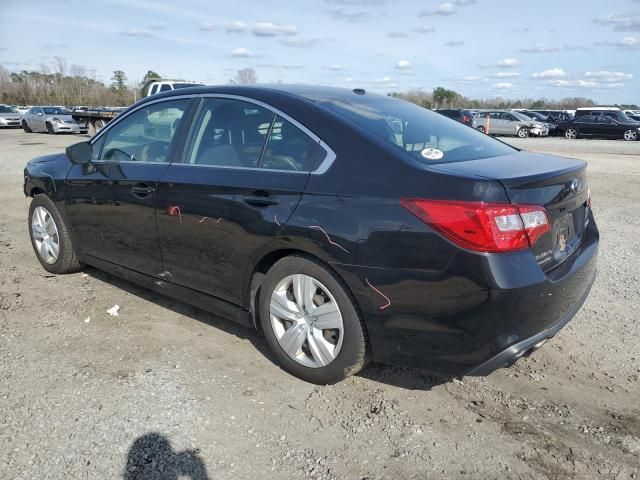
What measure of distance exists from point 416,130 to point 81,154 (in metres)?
2.83

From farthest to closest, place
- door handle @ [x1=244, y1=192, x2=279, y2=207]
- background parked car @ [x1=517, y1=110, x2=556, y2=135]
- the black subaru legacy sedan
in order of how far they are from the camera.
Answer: background parked car @ [x1=517, y1=110, x2=556, y2=135] → door handle @ [x1=244, y1=192, x2=279, y2=207] → the black subaru legacy sedan

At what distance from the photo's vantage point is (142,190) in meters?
4.00

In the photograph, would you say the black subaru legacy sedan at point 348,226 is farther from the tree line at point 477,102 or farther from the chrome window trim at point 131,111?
the tree line at point 477,102

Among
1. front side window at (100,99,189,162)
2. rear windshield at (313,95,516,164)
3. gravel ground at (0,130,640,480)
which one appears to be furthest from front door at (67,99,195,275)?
rear windshield at (313,95,516,164)

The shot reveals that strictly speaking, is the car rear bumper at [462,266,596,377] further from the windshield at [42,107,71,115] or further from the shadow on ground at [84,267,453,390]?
the windshield at [42,107,71,115]

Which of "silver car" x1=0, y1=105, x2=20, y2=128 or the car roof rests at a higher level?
the car roof

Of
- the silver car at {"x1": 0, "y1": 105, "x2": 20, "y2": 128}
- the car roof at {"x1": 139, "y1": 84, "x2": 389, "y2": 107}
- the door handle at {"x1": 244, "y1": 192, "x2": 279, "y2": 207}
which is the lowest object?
the silver car at {"x1": 0, "y1": 105, "x2": 20, "y2": 128}

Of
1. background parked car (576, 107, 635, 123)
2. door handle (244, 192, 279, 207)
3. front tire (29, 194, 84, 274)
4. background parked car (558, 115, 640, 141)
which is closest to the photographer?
door handle (244, 192, 279, 207)

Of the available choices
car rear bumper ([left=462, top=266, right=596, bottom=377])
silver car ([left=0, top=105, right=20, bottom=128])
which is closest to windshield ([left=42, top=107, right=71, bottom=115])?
silver car ([left=0, top=105, right=20, bottom=128])

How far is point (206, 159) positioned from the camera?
3.71 meters

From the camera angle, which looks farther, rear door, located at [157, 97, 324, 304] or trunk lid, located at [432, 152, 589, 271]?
rear door, located at [157, 97, 324, 304]

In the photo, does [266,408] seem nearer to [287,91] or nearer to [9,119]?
[287,91]

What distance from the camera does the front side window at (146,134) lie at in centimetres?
404

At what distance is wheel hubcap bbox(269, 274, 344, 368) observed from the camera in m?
3.10
